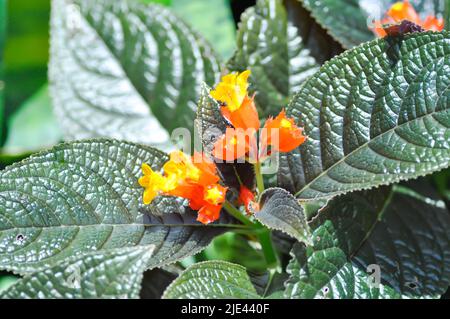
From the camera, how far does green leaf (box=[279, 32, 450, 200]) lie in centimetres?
82

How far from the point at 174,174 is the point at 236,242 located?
0.49 metres

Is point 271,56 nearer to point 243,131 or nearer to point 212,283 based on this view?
point 243,131

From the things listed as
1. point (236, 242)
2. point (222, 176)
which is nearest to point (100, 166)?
point (222, 176)

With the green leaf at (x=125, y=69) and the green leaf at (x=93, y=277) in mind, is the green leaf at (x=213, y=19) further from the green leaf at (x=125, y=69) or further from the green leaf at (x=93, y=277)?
the green leaf at (x=93, y=277)

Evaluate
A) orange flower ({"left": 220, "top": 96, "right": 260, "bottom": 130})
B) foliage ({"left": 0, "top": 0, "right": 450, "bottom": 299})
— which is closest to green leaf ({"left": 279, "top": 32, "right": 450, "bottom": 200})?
foliage ({"left": 0, "top": 0, "right": 450, "bottom": 299})

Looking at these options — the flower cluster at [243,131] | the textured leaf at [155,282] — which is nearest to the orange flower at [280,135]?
the flower cluster at [243,131]

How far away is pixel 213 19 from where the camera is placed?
1478 mm

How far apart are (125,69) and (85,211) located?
429 mm

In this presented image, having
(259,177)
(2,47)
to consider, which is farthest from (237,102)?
(2,47)

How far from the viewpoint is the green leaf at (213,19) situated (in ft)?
4.76

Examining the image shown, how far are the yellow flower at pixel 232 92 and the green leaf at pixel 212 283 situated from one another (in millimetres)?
222
